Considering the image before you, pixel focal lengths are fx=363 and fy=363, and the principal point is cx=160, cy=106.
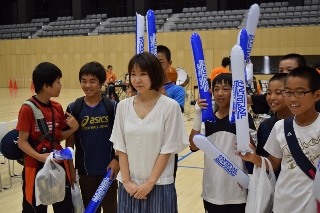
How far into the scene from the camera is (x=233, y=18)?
56.0 feet

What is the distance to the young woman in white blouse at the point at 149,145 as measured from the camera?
187 cm

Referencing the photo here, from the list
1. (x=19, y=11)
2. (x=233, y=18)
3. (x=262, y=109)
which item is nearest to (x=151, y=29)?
(x=262, y=109)

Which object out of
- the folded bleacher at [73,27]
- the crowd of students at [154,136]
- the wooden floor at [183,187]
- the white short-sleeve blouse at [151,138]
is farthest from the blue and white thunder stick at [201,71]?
the folded bleacher at [73,27]

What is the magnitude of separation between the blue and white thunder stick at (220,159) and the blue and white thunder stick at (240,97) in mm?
112

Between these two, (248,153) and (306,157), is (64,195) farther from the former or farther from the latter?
(306,157)

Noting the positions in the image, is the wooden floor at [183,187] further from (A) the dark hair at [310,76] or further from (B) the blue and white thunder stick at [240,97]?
(A) the dark hair at [310,76]

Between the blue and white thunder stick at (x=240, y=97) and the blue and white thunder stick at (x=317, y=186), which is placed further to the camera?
the blue and white thunder stick at (x=240, y=97)

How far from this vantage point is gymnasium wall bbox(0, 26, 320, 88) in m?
15.6

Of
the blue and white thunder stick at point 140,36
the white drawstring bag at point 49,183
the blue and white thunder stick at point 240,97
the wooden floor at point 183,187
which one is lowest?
the wooden floor at point 183,187

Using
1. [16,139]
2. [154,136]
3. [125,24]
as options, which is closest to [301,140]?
[154,136]

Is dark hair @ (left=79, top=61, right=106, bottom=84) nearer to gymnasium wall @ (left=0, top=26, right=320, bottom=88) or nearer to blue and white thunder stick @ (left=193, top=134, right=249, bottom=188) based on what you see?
blue and white thunder stick @ (left=193, top=134, right=249, bottom=188)

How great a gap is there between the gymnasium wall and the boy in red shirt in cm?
1415

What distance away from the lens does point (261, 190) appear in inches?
71.8

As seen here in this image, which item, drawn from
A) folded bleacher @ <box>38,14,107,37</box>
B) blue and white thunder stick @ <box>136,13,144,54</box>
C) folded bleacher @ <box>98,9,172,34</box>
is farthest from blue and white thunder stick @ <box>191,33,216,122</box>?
folded bleacher @ <box>38,14,107,37</box>
